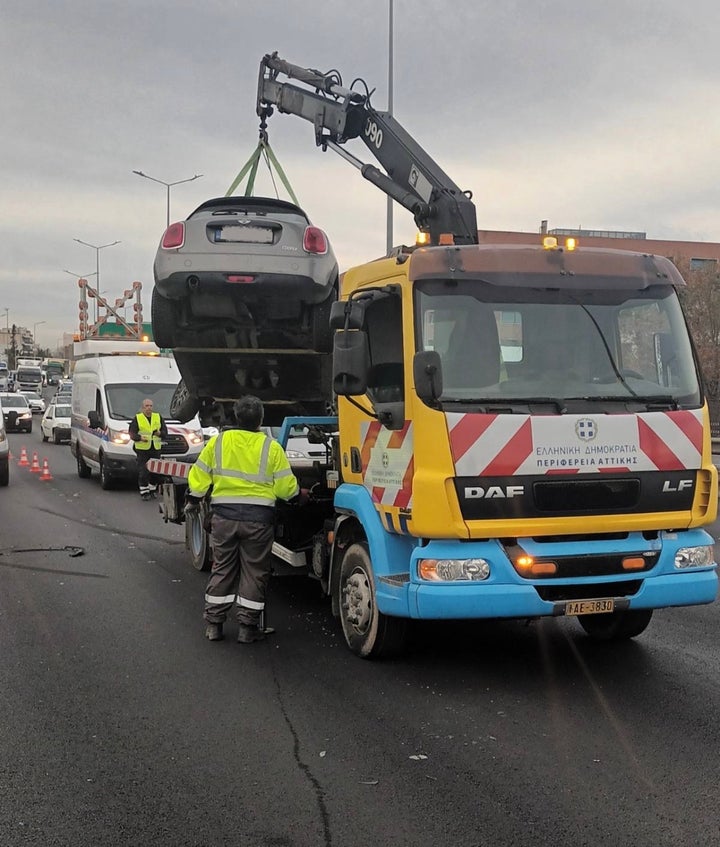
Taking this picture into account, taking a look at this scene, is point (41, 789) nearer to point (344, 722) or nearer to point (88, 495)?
point (344, 722)

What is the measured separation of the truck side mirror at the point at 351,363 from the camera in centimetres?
536

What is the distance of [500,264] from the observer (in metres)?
5.32

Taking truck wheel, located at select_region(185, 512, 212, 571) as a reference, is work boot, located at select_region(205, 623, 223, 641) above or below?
below

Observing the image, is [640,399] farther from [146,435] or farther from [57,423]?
[57,423]

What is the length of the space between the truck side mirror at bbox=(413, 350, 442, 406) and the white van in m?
10.1

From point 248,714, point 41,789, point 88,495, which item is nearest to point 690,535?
point 248,714

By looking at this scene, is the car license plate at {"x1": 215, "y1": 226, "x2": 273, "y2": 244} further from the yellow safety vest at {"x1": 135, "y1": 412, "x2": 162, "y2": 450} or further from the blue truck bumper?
the yellow safety vest at {"x1": 135, "y1": 412, "x2": 162, "y2": 450}

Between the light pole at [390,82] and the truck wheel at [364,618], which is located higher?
the light pole at [390,82]

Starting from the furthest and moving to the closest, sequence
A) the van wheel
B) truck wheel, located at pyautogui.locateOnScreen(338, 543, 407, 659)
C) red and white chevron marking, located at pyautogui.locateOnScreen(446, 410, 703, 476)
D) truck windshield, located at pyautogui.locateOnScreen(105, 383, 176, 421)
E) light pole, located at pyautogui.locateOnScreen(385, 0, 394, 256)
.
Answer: light pole, located at pyautogui.locateOnScreen(385, 0, 394, 256) < truck windshield, located at pyautogui.locateOnScreen(105, 383, 176, 421) < the van wheel < truck wheel, located at pyautogui.locateOnScreen(338, 543, 407, 659) < red and white chevron marking, located at pyautogui.locateOnScreen(446, 410, 703, 476)

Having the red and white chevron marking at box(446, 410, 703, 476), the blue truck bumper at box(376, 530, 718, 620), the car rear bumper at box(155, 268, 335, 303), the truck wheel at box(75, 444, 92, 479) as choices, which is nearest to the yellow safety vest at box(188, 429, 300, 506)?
the blue truck bumper at box(376, 530, 718, 620)

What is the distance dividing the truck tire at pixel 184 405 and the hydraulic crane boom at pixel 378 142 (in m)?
2.91

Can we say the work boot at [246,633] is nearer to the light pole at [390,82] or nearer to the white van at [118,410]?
the white van at [118,410]

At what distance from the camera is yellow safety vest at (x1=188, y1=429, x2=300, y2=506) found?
247 inches

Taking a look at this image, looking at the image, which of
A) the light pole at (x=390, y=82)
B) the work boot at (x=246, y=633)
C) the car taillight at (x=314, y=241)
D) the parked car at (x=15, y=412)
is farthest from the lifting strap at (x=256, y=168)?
the parked car at (x=15, y=412)
